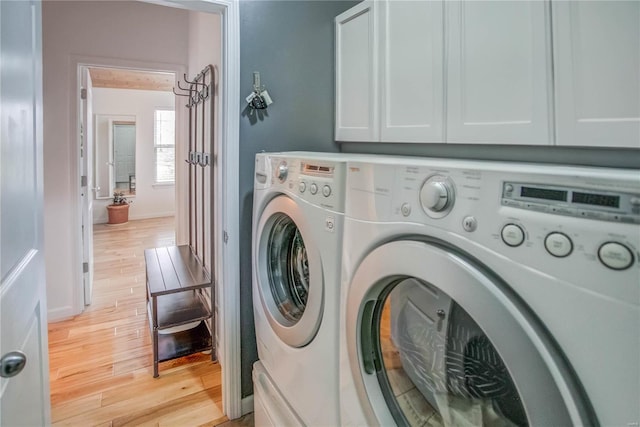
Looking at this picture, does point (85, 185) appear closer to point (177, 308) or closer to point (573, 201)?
point (177, 308)

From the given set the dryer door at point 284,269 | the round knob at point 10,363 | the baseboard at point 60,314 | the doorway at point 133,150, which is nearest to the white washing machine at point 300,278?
the dryer door at point 284,269

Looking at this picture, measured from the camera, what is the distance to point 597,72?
0.99 m

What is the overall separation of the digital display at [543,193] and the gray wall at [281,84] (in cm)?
137

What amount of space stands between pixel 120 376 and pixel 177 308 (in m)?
0.50

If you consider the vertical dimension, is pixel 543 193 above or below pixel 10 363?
above

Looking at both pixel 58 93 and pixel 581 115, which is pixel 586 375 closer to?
pixel 581 115

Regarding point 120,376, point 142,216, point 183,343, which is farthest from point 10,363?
point 142,216

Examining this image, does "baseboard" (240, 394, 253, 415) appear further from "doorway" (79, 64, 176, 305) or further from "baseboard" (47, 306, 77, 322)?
"doorway" (79, 64, 176, 305)

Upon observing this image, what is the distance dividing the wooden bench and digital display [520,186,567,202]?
2.02 metres

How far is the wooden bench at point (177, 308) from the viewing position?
7.07ft

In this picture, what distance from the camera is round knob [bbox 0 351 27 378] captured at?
707 mm

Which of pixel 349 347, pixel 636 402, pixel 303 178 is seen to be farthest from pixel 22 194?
pixel 636 402

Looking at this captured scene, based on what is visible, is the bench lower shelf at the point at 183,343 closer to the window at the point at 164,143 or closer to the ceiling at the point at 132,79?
the ceiling at the point at 132,79

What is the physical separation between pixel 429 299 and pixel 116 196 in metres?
6.79
